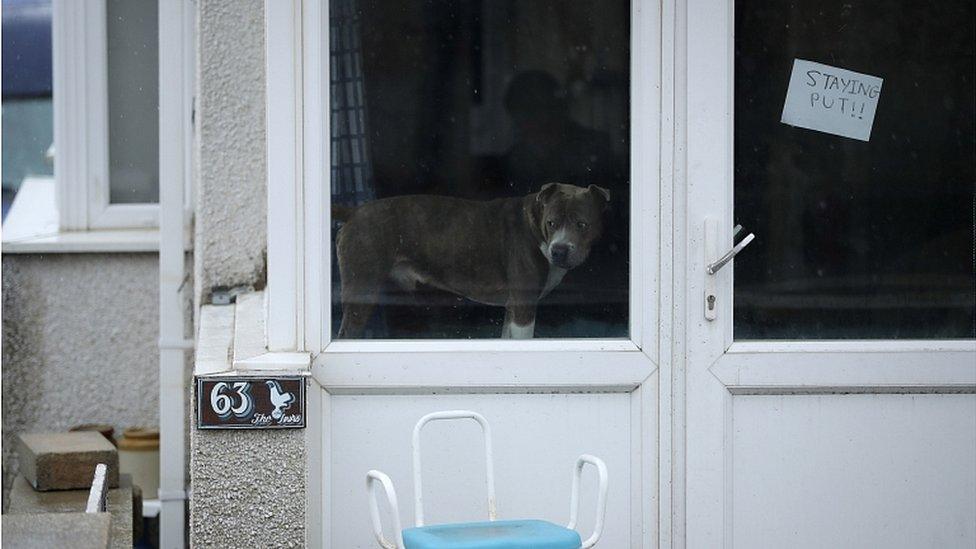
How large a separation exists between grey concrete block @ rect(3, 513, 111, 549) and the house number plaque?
24.2 inches

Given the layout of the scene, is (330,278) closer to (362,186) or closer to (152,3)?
(362,186)

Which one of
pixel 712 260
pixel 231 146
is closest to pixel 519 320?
pixel 712 260

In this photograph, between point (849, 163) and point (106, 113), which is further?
point (106, 113)

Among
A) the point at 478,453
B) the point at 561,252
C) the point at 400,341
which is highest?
the point at 561,252

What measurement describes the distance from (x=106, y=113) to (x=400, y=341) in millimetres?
2223

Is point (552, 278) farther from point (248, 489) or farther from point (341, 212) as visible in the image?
point (248, 489)

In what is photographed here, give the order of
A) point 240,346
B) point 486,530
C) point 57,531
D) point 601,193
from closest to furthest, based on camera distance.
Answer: point 57,531 < point 486,530 < point 240,346 < point 601,193

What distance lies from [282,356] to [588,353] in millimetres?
972

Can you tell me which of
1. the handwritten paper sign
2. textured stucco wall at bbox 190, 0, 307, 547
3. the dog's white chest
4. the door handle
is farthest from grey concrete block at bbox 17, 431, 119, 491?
the handwritten paper sign

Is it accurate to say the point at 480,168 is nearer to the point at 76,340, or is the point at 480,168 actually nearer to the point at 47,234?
the point at 76,340

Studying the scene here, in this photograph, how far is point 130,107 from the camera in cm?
580

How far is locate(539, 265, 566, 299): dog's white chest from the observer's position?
4.35 m

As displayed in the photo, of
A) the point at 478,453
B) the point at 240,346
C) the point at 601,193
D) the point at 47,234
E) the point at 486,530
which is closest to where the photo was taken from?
the point at 486,530

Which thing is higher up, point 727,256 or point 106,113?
point 106,113
